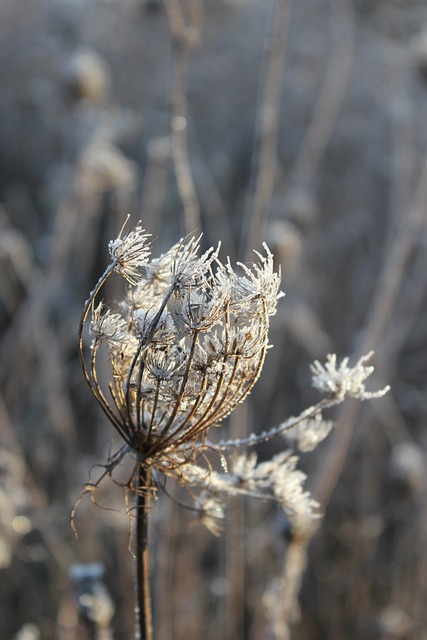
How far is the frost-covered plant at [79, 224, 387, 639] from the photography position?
0.43m

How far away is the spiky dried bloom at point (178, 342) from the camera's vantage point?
1.41ft

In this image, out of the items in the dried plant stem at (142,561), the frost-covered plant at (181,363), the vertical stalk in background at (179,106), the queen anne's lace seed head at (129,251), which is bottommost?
the dried plant stem at (142,561)

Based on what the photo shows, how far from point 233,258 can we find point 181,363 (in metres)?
1.39

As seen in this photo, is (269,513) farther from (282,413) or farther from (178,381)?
(178,381)

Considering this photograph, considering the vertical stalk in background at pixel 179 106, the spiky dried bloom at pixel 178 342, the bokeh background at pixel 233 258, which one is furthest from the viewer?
the bokeh background at pixel 233 258

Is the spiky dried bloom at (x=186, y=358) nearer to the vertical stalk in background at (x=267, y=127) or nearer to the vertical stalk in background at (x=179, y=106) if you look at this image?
the vertical stalk in background at (x=179, y=106)

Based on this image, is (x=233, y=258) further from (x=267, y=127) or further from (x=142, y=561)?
(x=142, y=561)

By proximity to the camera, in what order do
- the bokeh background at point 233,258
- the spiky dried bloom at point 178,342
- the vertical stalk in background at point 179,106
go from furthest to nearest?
1. the bokeh background at point 233,258
2. the vertical stalk in background at point 179,106
3. the spiky dried bloom at point 178,342

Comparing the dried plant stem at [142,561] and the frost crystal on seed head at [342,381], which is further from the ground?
the frost crystal on seed head at [342,381]

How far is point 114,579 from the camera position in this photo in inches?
68.1

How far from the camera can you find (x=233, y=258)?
72.1 inches

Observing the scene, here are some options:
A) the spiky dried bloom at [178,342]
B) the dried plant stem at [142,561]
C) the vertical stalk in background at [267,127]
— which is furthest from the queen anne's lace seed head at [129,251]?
the vertical stalk in background at [267,127]

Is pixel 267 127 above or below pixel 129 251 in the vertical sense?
above

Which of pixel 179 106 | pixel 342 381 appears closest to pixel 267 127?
pixel 179 106
